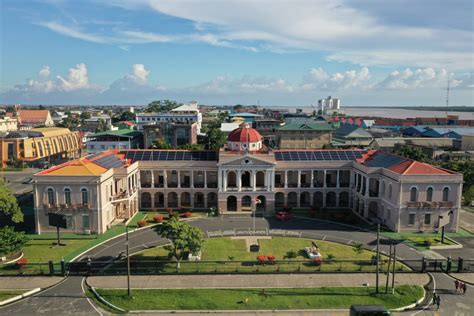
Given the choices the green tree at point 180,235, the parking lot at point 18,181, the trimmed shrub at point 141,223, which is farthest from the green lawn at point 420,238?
the parking lot at point 18,181

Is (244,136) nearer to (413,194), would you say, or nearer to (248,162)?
(248,162)

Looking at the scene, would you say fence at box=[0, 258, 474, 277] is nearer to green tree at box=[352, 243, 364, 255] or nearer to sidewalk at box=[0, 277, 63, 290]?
sidewalk at box=[0, 277, 63, 290]

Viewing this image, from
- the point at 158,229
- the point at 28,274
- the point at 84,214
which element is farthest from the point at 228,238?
the point at 28,274

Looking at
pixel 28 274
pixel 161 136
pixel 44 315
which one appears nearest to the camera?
pixel 44 315

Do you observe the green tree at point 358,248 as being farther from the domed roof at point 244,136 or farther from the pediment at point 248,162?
the domed roof at point 244,136

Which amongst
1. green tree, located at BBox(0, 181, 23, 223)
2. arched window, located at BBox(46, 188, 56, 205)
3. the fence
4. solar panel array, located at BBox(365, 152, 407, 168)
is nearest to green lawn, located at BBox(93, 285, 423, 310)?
the fence

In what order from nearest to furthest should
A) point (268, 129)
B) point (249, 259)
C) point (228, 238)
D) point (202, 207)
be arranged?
1. point (249, 259)
2. point (228, 238)
3. point (202, 207)
4. point (268, 129)

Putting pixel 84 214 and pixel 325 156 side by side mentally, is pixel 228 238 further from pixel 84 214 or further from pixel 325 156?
pixel 325 156
